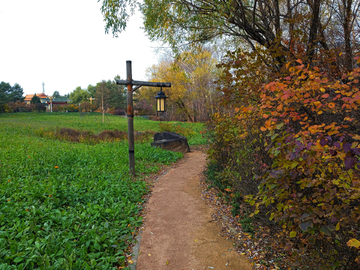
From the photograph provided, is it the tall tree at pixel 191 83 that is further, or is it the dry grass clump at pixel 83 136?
the tall tree at pixel 191 83

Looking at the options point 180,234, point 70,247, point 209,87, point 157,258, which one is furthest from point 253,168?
point 209,87

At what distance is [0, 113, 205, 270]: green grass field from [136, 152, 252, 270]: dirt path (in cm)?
31

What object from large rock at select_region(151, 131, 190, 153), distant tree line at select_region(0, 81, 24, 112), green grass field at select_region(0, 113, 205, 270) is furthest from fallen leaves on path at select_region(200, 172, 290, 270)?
distant tree line at select_region(0, 81, 24, 112)

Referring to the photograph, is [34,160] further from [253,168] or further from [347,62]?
[347,62]

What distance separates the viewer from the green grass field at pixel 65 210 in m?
2.93

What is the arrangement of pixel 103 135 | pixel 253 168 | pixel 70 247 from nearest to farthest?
1. pixel 70 247
2. pixel 253 168
3. pixel 103 135

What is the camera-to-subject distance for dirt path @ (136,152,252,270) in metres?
3.16

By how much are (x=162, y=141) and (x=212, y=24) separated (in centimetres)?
528

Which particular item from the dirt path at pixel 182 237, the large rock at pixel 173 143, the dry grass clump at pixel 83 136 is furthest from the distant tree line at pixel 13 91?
the dirt path at pixel 182 237

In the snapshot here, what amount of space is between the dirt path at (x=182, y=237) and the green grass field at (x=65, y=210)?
1.03ft

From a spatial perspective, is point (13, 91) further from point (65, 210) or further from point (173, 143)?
point (65, 210)

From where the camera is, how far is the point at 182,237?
149 inches

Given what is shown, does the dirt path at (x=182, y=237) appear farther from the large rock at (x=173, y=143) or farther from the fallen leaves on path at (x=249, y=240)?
the large rock at (x=173, y=143)

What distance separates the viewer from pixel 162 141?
10.8 meters
